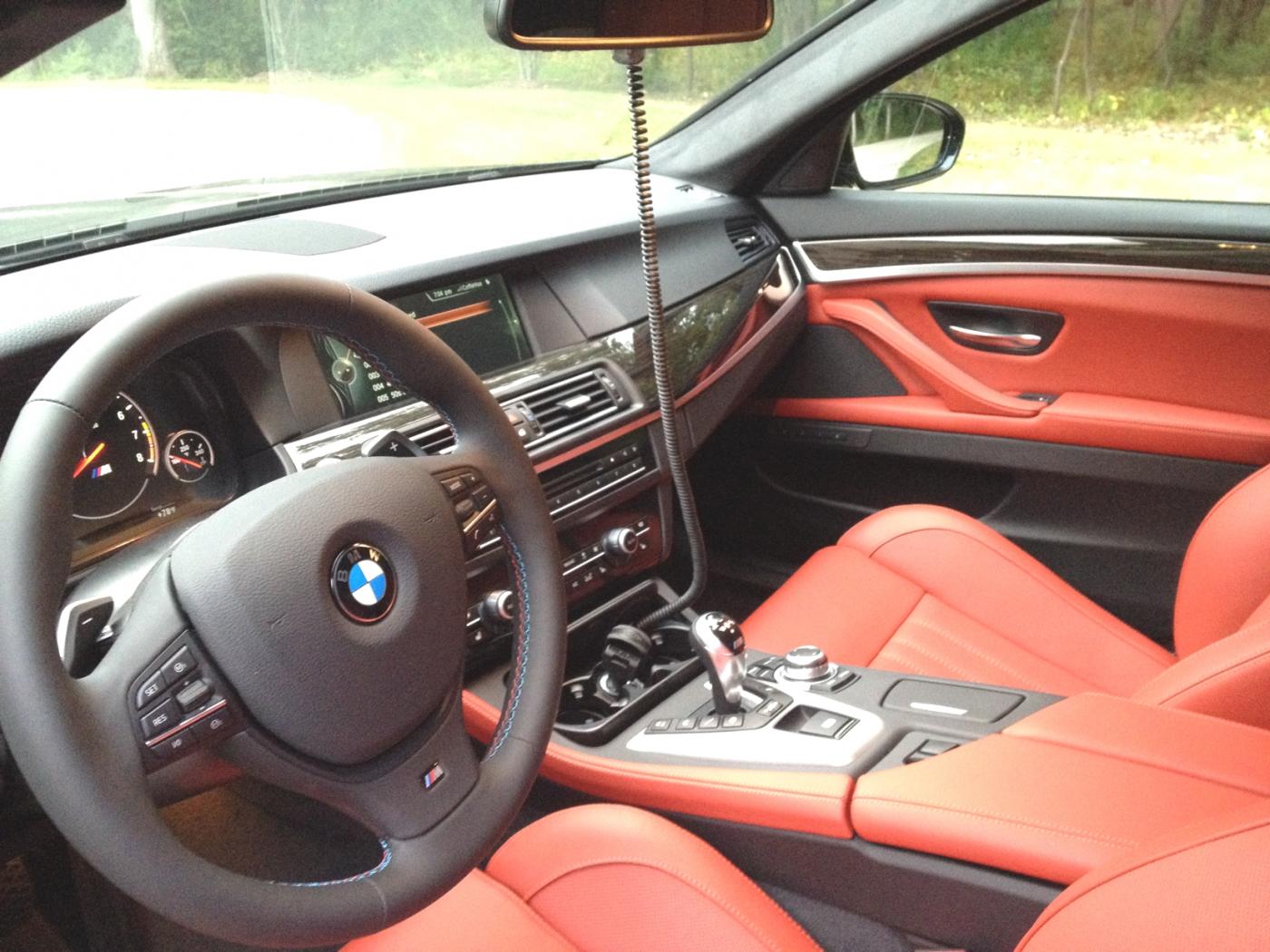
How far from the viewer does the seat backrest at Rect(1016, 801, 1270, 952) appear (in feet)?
2.51

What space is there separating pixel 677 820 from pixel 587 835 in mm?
209

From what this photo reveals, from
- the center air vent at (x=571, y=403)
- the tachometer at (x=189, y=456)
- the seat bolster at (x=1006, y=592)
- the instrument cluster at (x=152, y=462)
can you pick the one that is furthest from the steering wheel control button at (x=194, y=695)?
the seat bolster at (x=1006, y=592)

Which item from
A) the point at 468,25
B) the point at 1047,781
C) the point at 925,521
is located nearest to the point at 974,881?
the point at 1047,781

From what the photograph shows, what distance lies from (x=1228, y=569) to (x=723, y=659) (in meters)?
0.72

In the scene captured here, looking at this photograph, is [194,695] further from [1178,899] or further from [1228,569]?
[1228,569]

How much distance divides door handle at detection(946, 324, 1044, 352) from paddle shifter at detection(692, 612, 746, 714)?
3.96 ft

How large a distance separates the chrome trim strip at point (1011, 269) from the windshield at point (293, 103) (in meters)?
0.46

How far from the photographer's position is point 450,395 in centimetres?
117

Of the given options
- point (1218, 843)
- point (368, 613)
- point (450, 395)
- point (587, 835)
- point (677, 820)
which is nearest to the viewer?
point (1218, 843)

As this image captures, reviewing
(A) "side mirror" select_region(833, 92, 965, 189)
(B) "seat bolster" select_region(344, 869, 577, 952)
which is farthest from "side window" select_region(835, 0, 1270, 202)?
(B) "seat bolster" select_region(344, 869, 577, 952)

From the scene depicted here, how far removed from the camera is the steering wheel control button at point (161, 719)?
902 mm

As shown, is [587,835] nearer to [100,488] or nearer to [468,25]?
[100,488]

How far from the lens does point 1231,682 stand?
131 cm

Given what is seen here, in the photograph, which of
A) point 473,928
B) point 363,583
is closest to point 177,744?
point 363,583
